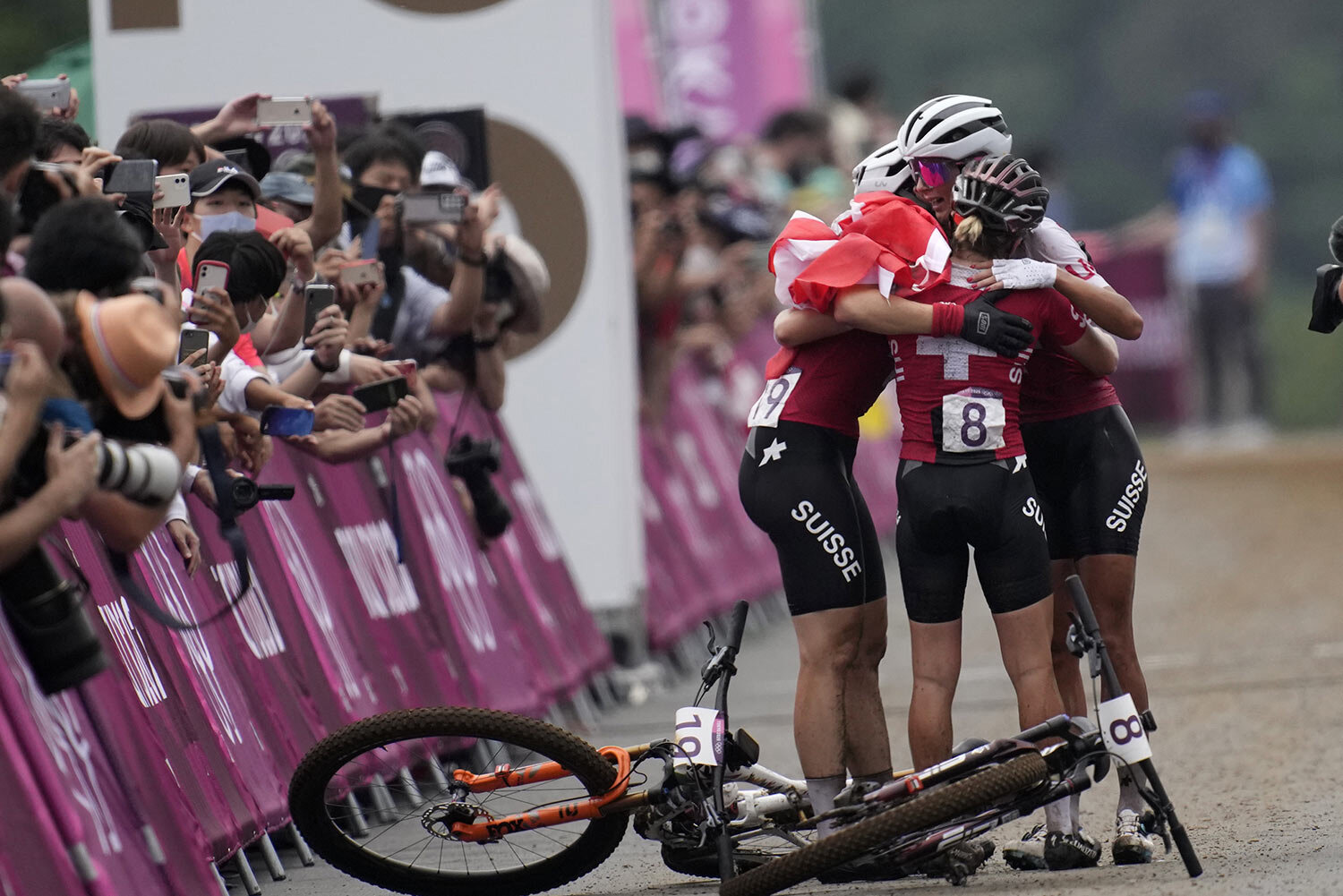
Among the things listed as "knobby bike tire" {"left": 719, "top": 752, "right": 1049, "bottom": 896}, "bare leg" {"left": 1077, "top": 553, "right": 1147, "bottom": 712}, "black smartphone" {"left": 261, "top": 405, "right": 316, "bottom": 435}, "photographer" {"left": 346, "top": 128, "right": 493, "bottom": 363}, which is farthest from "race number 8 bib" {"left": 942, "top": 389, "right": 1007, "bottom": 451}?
"photographer" {"left": 346, "top": 128, "right": 493, "bottom": 363}

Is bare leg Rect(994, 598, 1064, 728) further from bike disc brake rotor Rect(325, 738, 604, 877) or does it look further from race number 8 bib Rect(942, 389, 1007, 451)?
bike disc brake rotor Rect(325, 738, 604, 877)

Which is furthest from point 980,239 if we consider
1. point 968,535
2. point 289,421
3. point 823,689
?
point 289,421

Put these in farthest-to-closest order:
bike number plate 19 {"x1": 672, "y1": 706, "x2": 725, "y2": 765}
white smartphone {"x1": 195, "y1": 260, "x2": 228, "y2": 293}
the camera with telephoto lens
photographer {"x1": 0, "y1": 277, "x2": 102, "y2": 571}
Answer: the camera with telephoto lens
white smartphone {"x1": 195, "y1": 260, "x2": 228, "y2": 293}
bike number plate 19 {"x1": 672, "y1": 706, "x2": 725, "y2": 765}
photographer {"x1": 0, "y1": 277, "x2": 102, "y2": 571}

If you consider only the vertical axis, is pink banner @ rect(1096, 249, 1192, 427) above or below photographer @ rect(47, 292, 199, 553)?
below

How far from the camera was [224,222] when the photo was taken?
307 inches

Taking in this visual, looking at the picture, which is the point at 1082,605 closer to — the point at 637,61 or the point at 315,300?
the point at 315,300

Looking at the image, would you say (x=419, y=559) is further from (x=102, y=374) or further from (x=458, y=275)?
(x=102, y=374)

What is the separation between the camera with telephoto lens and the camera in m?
9.57

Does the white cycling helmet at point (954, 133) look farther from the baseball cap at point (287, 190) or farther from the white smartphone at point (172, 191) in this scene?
the baseball cap at point (287, 190)

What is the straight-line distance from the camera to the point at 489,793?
6395mm

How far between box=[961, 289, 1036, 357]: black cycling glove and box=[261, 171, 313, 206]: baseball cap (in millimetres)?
3141

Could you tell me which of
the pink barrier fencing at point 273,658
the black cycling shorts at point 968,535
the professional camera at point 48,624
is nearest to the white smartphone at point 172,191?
the pink barrier fencing at point 273,658

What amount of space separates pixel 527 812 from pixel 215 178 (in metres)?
2.53

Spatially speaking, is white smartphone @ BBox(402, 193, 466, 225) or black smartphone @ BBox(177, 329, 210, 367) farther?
white smartphone @ BBox(402, 193, 466, 225)
